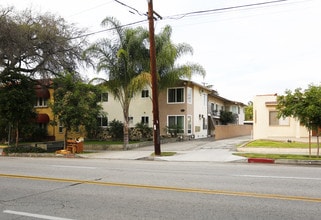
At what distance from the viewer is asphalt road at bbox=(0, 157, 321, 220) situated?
6.22 meters

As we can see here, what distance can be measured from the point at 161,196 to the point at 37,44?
79.4 feet

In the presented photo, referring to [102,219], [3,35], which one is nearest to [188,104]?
[3,35]

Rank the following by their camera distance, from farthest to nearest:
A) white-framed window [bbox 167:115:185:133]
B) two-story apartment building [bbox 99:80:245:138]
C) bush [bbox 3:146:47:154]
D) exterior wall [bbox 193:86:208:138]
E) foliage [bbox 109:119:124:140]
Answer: exterior wall [bbox 193:86:208:138] → two-story apartment building [bbox 99:80:245:138] → white-framed window [bbox 167:115:185:133] → foliage [bbox 109:119:124:140] → bush [bbox 3:146:47:154]

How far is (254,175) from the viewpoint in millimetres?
11102

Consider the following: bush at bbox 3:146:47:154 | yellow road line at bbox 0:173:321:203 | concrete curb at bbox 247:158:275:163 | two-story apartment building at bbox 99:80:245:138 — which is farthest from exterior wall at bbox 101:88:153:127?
yellow road line at bbox 0:173:321:203

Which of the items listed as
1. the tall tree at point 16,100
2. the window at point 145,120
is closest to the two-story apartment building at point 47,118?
the window at point 145,120

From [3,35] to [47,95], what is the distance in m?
11.3

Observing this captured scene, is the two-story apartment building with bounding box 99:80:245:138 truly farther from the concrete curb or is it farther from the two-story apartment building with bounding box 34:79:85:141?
the concrete curb

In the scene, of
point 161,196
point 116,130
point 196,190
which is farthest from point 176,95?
point 161,196

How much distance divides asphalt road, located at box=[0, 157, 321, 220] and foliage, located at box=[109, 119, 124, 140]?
2151 cm

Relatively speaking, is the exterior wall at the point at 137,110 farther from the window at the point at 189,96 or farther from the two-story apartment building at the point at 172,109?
the window at the point at 189,96

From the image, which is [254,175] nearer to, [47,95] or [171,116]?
[171,116]

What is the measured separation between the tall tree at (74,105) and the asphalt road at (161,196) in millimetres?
11262

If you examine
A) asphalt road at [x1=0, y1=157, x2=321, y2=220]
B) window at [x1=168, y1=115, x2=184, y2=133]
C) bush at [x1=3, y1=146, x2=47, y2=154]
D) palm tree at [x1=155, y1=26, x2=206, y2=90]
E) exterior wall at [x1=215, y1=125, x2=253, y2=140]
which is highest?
palm tree at [x1=155, y1=26, x2=206, y2=90]
